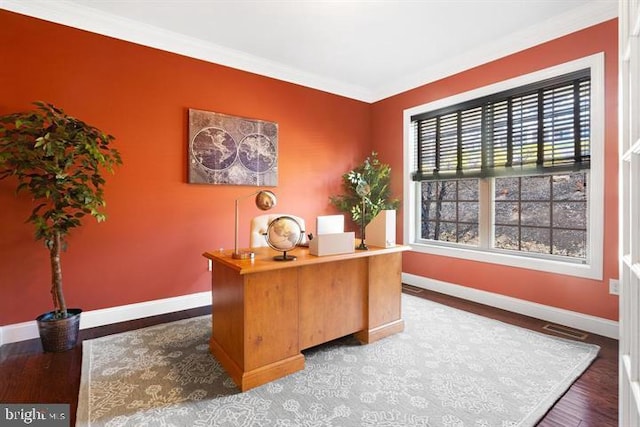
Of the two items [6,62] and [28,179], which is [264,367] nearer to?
[28,179]

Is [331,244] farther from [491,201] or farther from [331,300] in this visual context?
[491,201]

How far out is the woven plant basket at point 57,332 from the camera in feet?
7.56

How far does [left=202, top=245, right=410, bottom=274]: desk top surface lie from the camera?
1.84 metres

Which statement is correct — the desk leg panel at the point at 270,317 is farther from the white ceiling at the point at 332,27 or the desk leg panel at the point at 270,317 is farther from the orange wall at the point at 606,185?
the orange wall at the point at 606,185

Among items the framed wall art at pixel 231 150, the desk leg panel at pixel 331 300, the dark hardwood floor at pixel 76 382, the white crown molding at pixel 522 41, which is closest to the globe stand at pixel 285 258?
the desk leg panel at pixel 331 300

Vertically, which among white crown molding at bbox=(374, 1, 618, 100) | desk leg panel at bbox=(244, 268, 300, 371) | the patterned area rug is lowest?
the patterned area rug

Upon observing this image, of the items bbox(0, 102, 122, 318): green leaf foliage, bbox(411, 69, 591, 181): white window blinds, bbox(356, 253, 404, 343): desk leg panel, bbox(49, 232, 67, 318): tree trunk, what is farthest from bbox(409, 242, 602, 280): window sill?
bbox(49, 232, 67, 318): tree trunk

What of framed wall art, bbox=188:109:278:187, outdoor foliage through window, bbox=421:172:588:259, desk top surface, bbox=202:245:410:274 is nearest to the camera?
desk top surface, bbox=202:245:410:274

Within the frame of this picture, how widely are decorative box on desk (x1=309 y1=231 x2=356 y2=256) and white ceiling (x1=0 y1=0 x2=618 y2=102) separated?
1984 mm

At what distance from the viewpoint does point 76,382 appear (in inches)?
77.1

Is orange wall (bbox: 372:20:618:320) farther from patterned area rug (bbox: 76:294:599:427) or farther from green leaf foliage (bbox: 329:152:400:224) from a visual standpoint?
patterned area rug (bbox: 76:294:599:427)

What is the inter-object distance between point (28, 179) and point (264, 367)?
8.20 feet

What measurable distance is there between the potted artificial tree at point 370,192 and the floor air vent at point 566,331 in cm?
212

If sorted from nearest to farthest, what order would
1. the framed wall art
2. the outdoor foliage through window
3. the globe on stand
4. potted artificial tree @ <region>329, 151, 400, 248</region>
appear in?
the globe on stand → the outdoor foliage through window → the framed wall art → potted artificial tree @ <region>329, 151, 400, 248</region>
